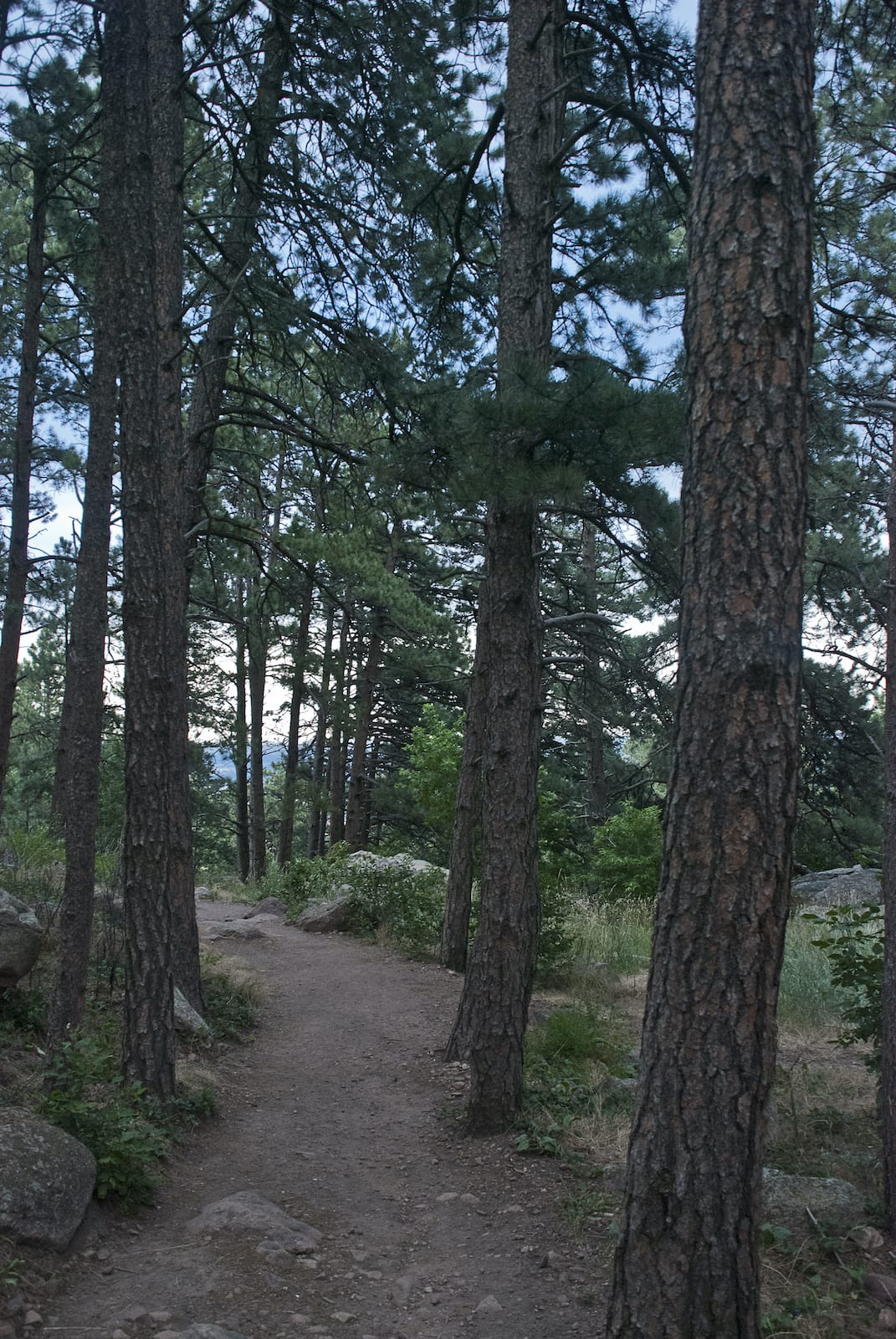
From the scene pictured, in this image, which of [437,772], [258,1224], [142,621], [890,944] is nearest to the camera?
[258,1224]

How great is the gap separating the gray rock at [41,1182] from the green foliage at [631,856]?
11742 millimetres

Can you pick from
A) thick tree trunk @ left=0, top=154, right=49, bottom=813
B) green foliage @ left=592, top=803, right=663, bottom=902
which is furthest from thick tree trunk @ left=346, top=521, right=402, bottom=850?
thick tree trunk @ left=0, top=154, right=49, bottom=813

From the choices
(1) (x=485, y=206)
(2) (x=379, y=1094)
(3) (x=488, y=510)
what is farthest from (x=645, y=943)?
(1) (x=485, y=206)

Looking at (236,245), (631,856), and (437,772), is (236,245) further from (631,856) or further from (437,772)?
(631,856)

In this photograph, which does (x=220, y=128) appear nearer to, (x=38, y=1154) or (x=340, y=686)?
(x=38, y=1154)

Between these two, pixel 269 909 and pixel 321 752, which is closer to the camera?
pixel 269 909

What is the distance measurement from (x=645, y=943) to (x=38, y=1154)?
8657 millimetres

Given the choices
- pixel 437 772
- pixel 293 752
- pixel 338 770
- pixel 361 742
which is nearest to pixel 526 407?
pixel 437 772

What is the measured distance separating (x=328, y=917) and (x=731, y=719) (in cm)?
1157

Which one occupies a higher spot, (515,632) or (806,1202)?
(515,632)

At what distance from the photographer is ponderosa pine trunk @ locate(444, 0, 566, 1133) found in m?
5.84

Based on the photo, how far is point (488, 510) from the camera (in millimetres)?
6309

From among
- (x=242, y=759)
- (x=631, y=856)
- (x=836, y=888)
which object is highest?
(x=242, y=759)

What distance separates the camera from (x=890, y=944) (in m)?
4.82
